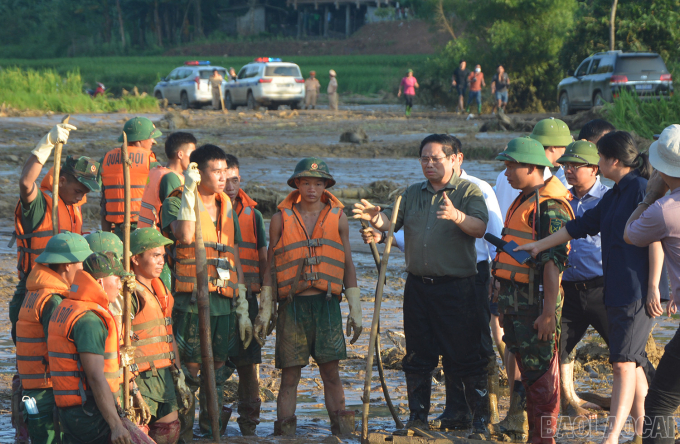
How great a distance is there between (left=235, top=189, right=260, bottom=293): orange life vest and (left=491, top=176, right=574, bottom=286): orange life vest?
5.20 feet

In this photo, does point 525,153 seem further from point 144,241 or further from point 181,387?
point 181,387

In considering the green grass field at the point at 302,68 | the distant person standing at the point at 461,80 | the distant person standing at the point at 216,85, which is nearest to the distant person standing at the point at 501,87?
the distant person standing at the point at 461,80

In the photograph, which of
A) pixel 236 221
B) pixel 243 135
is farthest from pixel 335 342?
pixel 243 135

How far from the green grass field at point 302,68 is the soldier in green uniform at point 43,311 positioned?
118 ft

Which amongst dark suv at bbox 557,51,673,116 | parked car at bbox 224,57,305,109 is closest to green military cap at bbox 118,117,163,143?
dark suv at bbox 557,51,673,116

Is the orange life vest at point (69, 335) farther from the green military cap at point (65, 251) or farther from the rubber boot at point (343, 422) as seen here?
the rubber boot at point (343, 422)

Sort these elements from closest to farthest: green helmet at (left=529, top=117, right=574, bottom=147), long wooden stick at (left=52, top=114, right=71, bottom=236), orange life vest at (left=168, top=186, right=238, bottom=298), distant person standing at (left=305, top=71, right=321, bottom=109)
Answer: long wooden stick at (left=52, top=114, right=71, bottom=236)
orange life vest at (left=168, top=186, right=238, bottom=298)
green helmet at (left=529, top=117, right=574, bottom=147)
distant person standing at (left=305, top=71, right=321, bottom=109)

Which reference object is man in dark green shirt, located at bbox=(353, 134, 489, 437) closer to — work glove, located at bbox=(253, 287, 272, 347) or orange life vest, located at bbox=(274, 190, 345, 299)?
orange life vest, located at bbox=(274, 190, 345, 299)

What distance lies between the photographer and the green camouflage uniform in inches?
188

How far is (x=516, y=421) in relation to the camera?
524 cm

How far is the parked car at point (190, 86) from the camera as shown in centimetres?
3294

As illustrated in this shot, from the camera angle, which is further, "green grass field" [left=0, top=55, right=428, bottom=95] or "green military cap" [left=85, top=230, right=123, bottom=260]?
"green grass field" [left=0, top=55, right=428, bottom=95]

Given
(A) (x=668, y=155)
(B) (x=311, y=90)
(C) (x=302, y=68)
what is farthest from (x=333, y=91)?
(A) (x=668, y=155)

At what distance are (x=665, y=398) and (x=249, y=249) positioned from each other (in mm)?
2681
